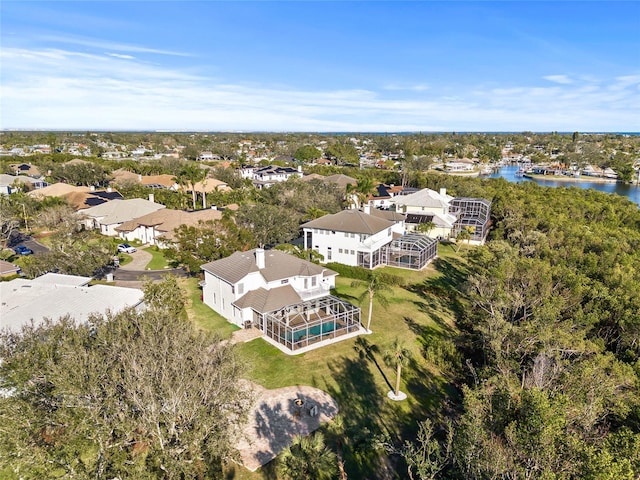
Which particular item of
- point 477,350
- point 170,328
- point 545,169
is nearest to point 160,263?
point 170,328

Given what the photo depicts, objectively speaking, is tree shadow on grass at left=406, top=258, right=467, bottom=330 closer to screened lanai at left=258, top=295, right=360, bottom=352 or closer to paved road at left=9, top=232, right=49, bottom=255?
screened lanai at left=258, top=295, right=360, bottom=352

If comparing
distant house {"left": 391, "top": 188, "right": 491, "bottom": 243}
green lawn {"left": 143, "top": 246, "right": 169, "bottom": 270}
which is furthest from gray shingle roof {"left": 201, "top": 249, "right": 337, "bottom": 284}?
distant house {"left": 391, "top": 188, "right": 491, "bottom": 243}

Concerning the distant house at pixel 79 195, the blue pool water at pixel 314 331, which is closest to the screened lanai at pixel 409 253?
the blue pool water at pixel 314 331

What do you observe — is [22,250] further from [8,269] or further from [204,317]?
[204,317]

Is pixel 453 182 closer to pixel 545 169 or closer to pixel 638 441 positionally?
pixel 638 441

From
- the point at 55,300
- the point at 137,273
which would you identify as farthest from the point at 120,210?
the point at 55,300

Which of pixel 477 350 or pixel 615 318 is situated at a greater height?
pixel 615 318
